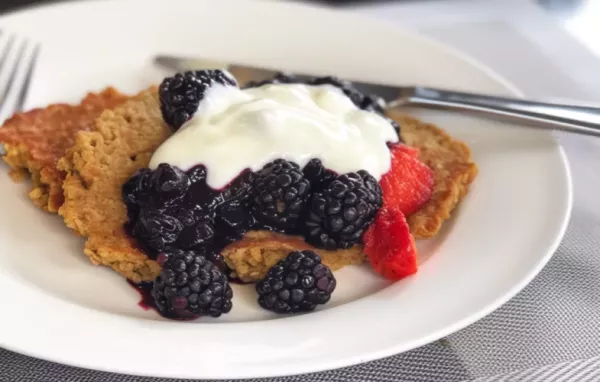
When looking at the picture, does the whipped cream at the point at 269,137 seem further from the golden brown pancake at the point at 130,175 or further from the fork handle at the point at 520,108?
the fork handle at the point at 520,108

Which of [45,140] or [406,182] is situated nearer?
[406,182]

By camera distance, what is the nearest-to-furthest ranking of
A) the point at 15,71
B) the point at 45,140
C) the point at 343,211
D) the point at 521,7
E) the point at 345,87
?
1. the point at 343,211
2. the point at 45,140
3. the point at 345,87
4. the point at 15,71
5. the point at 521,7

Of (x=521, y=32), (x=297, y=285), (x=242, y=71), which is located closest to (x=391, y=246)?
(x=297, y=285)

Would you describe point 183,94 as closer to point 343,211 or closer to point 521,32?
point 343,211

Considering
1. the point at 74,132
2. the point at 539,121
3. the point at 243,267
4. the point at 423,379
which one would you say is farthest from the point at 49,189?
the point at 539,121

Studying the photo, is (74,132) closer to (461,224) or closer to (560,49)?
(461,224)

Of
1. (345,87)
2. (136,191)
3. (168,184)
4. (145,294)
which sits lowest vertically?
(145,294)

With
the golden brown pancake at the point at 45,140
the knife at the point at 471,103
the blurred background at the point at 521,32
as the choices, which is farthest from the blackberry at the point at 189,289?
the blurred background at the point at 521,32
